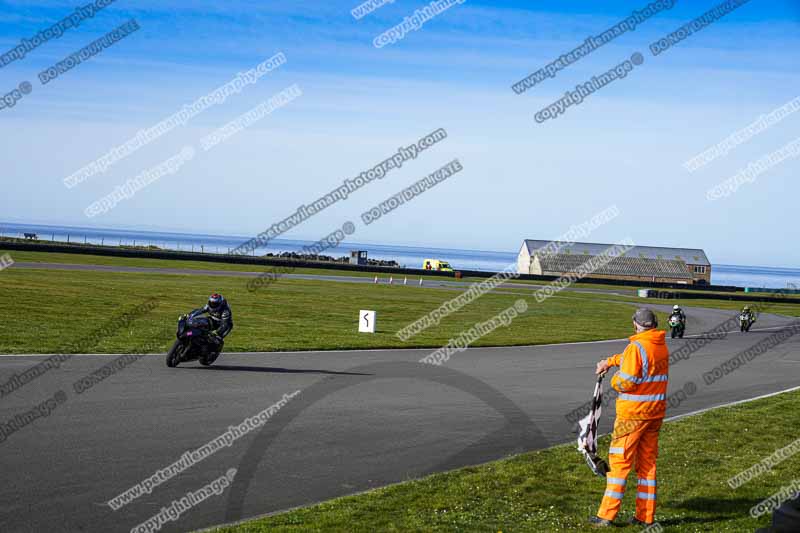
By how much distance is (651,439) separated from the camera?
26.8 ft

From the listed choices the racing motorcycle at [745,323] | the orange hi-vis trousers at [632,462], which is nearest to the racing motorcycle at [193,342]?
the orange hi-vis trousers at [632,462]

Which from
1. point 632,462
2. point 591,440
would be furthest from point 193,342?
point 632,462

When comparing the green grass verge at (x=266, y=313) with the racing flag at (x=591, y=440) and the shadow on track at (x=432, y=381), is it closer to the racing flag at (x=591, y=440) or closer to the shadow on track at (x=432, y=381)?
the shadow on track at (x=432, y=381)

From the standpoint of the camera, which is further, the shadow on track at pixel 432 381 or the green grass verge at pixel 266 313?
the green grass verge at pixel 266 313

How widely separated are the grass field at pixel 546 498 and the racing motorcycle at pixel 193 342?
27.0 feet

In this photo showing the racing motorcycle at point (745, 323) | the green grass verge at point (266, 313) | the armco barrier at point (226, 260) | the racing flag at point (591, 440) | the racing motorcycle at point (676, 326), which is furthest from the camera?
the armco barrier at point (226, 260)

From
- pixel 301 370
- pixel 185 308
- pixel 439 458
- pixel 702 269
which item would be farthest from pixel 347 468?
pixel 702 269

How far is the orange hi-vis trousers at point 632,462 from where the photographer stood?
8.00 meters

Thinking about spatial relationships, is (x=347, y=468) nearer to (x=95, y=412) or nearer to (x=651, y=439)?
(x=651, y=439)

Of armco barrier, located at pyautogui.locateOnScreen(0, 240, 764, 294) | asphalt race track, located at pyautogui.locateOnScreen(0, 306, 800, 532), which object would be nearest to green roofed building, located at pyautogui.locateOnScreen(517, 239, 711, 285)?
armco barrier, located at pyautogui.locateOnScreen(0, 240, 764, 294)

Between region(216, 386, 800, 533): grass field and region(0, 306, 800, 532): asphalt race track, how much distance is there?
1.43ft

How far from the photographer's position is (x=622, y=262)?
108250mm

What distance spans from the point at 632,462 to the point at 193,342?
10.9m

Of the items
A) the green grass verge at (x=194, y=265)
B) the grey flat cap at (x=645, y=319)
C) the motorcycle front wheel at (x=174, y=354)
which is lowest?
the grey flat cap at (x=645, y=319)
